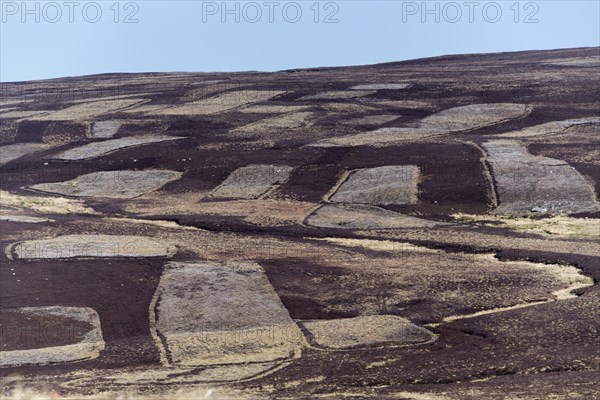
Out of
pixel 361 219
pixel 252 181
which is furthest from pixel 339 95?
pixel 361 219

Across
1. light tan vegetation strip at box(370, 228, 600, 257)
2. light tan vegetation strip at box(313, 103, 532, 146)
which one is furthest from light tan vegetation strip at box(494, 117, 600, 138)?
light tan vegetation strip at box(370, 228, 600, 257)

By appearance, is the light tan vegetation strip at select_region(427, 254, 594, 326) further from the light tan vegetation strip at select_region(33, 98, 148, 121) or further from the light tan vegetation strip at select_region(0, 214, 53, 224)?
the light tan vegetation strip at select_region(33, 98, 148, 121)

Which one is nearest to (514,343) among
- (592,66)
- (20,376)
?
(20,376)

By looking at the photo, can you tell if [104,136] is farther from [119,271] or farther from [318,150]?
[119,271]

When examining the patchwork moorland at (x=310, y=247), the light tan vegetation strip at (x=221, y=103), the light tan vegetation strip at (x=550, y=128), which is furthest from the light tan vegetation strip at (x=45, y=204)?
the light tan vegetation strip at (x=550, y=128)

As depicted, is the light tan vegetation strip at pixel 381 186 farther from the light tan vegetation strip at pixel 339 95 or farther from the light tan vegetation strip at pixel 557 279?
the light tan vegetation strip at pixel 339 95

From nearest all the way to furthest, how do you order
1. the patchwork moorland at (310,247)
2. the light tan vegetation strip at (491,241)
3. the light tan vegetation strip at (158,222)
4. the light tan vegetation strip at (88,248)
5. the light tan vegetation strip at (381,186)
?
the patchwork moorland at (310,247) < the light tan vegetation strip at (88,248) < the light tan vegetation strip at (491,241) < the light tan vegetation strip at (158,222) < the light tan vegetation strip at (381,186)
